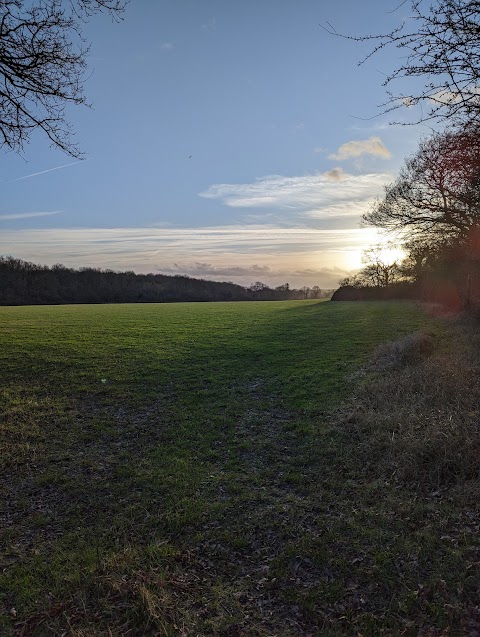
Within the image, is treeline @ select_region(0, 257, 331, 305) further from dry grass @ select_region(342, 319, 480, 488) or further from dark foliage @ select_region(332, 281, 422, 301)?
dry grass @ select_region(342, 319, 480, 488)

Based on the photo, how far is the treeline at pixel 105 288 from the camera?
9656 centimetres

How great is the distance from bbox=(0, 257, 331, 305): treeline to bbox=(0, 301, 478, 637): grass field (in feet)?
294

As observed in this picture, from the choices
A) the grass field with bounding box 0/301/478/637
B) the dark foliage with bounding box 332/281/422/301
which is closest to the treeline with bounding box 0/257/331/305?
the dark foliage with bounding box 332/281/422/301

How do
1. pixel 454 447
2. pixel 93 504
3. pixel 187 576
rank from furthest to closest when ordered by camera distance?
1. pixel 454 447
2. pixel 93 504
3. pixel 187 576

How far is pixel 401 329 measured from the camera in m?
25.4

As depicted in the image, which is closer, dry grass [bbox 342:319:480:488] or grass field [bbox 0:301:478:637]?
grass field [bbox 0:301:478:637]

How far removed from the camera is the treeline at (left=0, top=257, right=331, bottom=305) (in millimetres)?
96562

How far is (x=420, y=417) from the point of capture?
955 cm

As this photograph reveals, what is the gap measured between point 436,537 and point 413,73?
20.0 ft

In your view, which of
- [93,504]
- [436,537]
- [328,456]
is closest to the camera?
[436,537]

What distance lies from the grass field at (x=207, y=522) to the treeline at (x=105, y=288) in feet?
294

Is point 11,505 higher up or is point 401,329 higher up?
point 401,329

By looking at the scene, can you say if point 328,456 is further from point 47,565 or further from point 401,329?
point 401,329

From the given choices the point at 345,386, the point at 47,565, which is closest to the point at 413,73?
the point at 47,565
